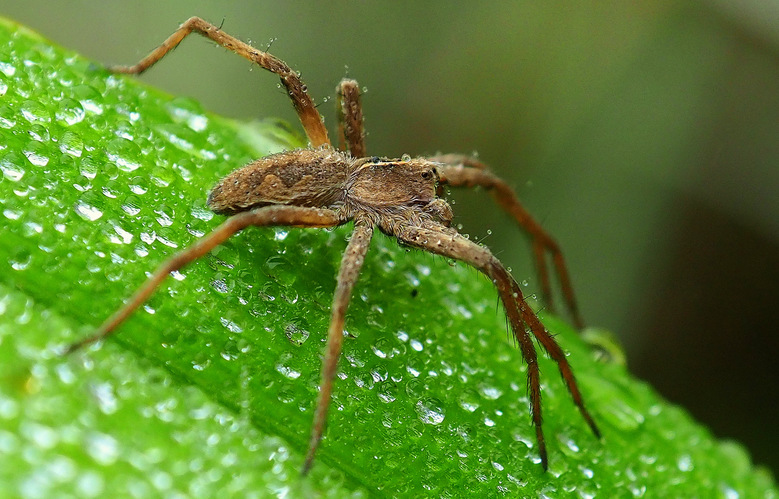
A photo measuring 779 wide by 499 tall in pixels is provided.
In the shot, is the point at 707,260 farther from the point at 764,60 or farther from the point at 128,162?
the point at 128,162

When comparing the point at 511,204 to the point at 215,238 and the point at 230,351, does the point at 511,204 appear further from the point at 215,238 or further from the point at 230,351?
the point at 230,351

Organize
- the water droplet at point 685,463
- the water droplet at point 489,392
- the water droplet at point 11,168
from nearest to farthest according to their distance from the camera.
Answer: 1. the water droplet at point 11,168
2. the water droplet at point 489,392
3. the water droplet at point 685,463

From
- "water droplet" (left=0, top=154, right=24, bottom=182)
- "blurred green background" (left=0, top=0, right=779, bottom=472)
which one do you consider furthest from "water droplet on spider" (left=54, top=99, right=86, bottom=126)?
"blurred green background" (left=0, top=0, right=779, bottom=472)

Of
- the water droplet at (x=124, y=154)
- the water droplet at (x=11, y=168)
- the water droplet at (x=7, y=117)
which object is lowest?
the water droplet at (x=11, y=168)

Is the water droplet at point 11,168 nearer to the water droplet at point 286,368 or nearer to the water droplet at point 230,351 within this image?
the water droplet at point 230,351

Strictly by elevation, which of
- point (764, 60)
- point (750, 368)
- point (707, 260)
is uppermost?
point (764, 60)

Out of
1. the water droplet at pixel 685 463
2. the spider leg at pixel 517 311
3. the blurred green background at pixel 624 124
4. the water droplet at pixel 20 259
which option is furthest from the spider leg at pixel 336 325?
the blurred green background at pixel 624 124

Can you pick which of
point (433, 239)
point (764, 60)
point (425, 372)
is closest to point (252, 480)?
point (425, 372)

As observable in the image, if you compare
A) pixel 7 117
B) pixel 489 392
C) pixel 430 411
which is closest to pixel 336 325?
pixel 430 411
